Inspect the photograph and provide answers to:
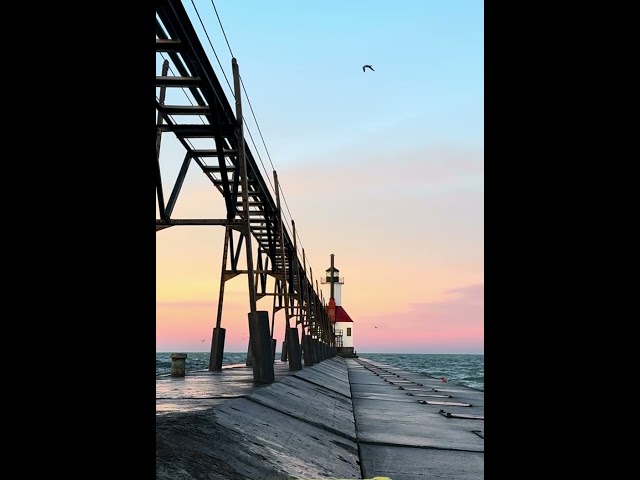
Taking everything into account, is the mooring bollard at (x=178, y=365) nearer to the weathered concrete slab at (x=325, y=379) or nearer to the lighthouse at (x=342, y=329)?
the weathered concrete slab at (x=325, y=379)

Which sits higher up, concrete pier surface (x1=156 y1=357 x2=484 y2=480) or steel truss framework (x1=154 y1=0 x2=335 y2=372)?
steel truss framework (x1=154 y1=0 x2=335 y2=372)

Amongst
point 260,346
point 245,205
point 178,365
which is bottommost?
point 178,365

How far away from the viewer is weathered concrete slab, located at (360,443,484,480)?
408 inches

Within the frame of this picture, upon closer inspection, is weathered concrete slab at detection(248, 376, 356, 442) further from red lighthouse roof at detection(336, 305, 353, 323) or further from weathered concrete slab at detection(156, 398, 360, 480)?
red lighthouse roof at detection(336, 305, 353, 323)

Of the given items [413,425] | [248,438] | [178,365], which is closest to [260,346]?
[413,425]

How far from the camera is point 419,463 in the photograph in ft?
37.3

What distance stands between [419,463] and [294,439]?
2407 millimetres

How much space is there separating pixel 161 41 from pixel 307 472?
738 cm

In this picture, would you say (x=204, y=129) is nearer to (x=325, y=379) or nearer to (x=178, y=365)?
(x=178, y=365)

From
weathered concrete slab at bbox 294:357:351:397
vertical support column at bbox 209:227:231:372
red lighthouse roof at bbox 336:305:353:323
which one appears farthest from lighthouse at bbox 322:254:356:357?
vertical support column at bbox 209:227:231:372

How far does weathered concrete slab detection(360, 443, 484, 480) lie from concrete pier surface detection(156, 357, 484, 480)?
0.02 metres
